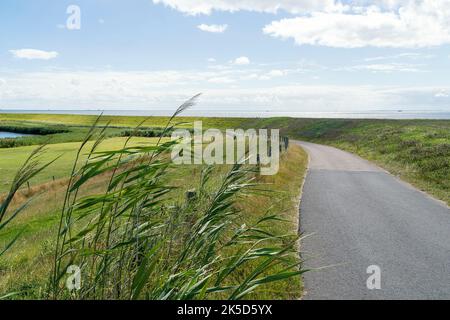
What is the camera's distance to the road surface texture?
20.1ft

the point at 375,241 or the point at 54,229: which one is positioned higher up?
the point at 375,241

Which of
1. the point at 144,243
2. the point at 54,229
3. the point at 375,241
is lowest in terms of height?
the point at 54,229

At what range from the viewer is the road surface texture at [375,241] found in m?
6.12

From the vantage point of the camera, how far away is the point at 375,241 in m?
8.54

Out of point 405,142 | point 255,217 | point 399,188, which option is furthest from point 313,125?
point 255,217

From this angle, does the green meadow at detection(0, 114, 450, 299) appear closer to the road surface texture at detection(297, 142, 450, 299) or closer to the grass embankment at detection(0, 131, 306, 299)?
the grass embankment at detection(0, 131, 306, 299)

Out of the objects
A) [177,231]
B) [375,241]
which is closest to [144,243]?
[177,231]

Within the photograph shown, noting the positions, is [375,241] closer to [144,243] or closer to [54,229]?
[144,243]

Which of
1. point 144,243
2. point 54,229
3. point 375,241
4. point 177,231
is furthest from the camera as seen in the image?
point 54,229

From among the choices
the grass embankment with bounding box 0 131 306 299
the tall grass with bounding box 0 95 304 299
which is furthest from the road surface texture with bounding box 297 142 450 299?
the tall grass with bounding box 0 95 304 299

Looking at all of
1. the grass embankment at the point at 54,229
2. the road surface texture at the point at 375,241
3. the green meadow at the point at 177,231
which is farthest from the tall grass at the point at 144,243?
the road surface texture at the point at 375,241

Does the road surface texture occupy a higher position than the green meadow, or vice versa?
the green meadow

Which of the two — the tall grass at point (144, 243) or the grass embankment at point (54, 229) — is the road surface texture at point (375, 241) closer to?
the grass embankment at point (54, 229)
